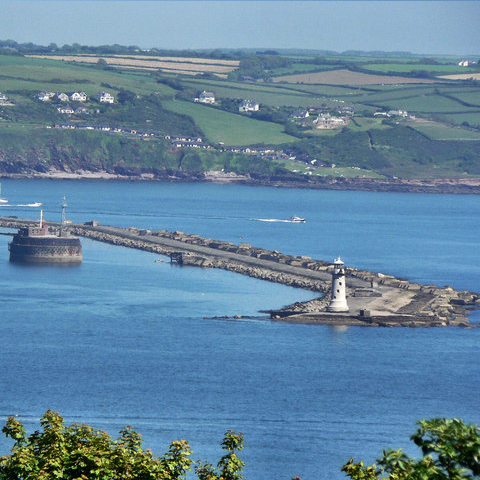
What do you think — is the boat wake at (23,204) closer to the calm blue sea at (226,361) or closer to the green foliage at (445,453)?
the calm blue sea at (226,361)

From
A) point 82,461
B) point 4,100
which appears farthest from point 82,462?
point 4,100

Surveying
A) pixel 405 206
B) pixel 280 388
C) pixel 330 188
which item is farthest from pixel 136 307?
pixel 330 188

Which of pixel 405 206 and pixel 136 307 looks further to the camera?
pixel 405 206

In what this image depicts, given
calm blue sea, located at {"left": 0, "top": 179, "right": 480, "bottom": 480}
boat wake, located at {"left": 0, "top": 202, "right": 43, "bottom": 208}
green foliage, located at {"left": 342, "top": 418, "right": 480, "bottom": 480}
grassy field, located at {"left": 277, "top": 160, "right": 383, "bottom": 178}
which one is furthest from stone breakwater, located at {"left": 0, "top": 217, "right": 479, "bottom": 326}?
grassy field, located at {"left": 277, "top": 160, "right": 383, "bottom": 178}

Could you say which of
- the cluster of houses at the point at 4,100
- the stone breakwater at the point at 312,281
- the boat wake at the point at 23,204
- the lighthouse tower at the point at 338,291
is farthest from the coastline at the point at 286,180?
the lighthouse tower at the point at 338,291

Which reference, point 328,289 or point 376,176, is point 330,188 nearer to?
point 376,176

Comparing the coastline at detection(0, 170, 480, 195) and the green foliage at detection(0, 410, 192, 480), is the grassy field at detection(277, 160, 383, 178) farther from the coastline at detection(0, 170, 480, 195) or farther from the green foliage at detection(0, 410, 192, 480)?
the green foliage at detection(0, 410, 192, 480)
